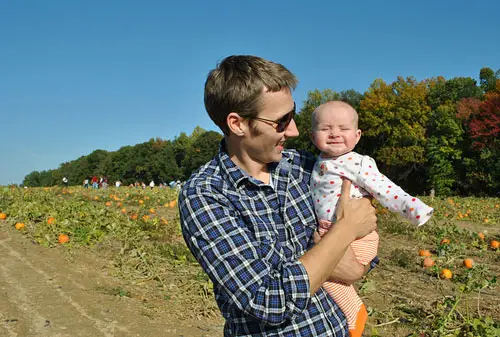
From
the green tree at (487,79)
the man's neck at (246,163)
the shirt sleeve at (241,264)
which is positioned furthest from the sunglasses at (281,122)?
the green tree at (487,79)

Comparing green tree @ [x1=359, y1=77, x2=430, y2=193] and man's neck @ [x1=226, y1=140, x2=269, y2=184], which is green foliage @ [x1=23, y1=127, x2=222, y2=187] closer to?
green tree @ [x1=359, y1=77, x2=430, y2=193]

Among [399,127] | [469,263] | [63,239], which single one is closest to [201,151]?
[399,127]

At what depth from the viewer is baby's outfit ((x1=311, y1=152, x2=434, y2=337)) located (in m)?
2.16

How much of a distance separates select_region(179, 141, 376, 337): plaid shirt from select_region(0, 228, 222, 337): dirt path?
8.64 feet

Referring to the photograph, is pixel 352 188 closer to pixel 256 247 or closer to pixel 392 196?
pixel 392 196

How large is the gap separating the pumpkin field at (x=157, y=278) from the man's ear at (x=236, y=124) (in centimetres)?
275

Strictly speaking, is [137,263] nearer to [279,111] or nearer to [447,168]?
[279,111]

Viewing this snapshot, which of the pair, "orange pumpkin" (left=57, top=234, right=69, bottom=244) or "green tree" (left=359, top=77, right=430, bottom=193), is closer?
"orange pumpkin" (left=57, top=234, right=69, bottom=244)

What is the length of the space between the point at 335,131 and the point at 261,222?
0.94 metres

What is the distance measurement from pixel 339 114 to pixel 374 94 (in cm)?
4024

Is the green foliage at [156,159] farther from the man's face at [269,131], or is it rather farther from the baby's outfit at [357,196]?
the man's face at [269,131]

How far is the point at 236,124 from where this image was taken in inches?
78.5

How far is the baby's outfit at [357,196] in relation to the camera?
2.16 m

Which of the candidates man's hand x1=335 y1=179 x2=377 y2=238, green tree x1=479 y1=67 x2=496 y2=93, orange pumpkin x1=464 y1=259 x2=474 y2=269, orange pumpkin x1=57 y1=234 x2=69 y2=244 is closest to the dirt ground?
orange pumpkin x1=57 y1=234 x2=69 y2=244
